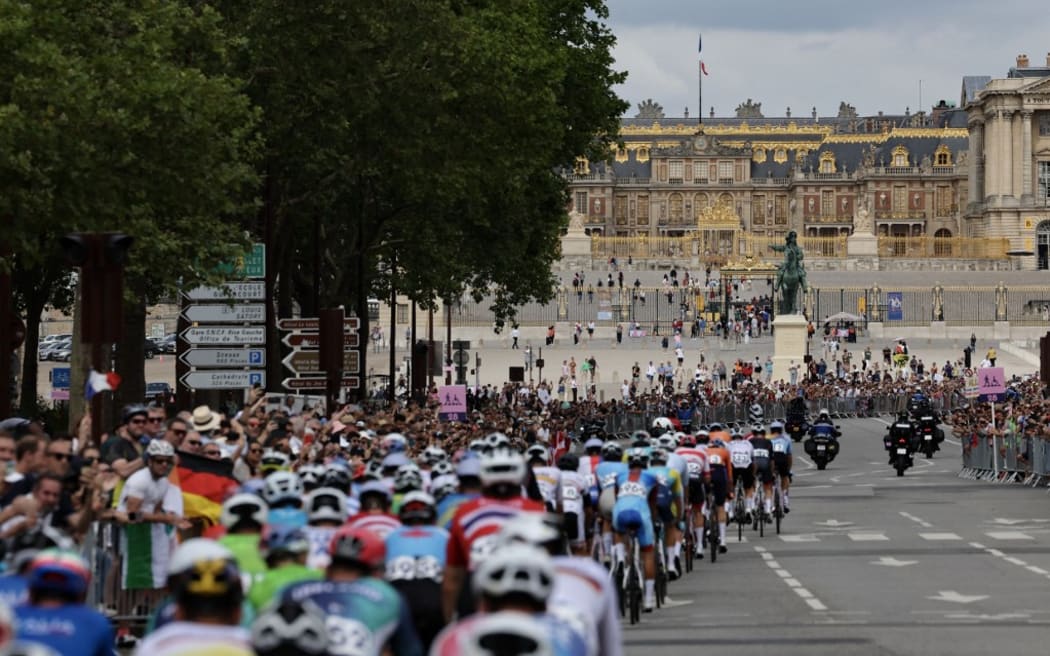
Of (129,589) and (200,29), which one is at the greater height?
(200,29)

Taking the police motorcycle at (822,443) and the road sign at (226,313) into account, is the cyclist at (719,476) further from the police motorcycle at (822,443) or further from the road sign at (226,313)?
the police motorcycle at (822,443)

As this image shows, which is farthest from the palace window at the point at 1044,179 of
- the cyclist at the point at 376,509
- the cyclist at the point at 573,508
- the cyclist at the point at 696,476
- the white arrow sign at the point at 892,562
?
the cyclist at the point at 376,509

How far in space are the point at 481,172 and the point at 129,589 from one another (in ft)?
112

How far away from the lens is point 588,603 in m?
9.92

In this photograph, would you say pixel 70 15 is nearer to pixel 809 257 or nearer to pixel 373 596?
pixel 373 596

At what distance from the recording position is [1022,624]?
66.7 feet

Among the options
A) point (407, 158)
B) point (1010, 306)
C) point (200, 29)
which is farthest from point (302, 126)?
point (1010, 306)

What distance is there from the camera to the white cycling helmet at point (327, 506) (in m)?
12.5

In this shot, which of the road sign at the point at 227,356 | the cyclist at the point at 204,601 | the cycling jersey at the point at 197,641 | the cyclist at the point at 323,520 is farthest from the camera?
the road sign at the point at 227,356

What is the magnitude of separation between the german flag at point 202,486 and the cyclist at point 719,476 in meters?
10.2

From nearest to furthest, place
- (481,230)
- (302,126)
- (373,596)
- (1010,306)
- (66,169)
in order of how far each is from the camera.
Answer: (373,596), (66,169), (302,126), (481,230), (1010,306)

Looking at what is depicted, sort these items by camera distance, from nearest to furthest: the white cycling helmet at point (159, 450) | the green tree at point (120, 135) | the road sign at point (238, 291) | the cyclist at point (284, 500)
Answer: the cyclist at point (284, 500), the white cycling helmet at point (159, 450), the green tree at point (120, 135), the road sign at point (238, 291)

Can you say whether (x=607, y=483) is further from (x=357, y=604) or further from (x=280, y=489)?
(x=357, y=604)

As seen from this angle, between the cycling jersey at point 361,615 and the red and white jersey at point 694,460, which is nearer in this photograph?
the cycling jersey at point 361,615
